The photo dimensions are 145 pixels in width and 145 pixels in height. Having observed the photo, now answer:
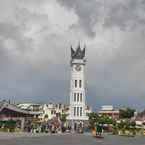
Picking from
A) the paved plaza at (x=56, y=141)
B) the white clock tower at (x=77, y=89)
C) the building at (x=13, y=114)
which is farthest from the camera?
the white clock tower at (x=77, y=89)

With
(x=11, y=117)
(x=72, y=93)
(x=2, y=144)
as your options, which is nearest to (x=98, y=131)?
(x=2, y=144)

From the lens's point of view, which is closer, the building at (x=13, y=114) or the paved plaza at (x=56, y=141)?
the paved plaza at (x=56, y=141)

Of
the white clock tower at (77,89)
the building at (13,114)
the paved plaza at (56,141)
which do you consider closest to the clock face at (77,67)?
the white clock tower at (77,89)

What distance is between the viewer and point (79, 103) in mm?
170125

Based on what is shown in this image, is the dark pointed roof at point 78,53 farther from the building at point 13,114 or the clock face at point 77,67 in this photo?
the building at point 13,114

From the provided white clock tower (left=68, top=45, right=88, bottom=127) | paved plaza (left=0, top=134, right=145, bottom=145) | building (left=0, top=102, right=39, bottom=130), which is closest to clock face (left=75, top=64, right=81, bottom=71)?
white clock tower (left=68, top=45, right=88, bottom=127)

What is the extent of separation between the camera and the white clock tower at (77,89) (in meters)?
170

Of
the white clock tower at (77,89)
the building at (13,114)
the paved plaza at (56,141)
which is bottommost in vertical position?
the paved plaza at (56,141)

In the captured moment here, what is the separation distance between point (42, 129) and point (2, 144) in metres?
55.4

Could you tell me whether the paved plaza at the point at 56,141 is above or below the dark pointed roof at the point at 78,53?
below

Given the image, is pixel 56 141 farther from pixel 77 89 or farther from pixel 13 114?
pixel 77 89

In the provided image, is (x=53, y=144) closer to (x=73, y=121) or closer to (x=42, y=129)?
(x=42, y=129)

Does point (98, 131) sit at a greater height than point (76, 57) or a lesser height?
lesser

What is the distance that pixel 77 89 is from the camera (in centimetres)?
17000
